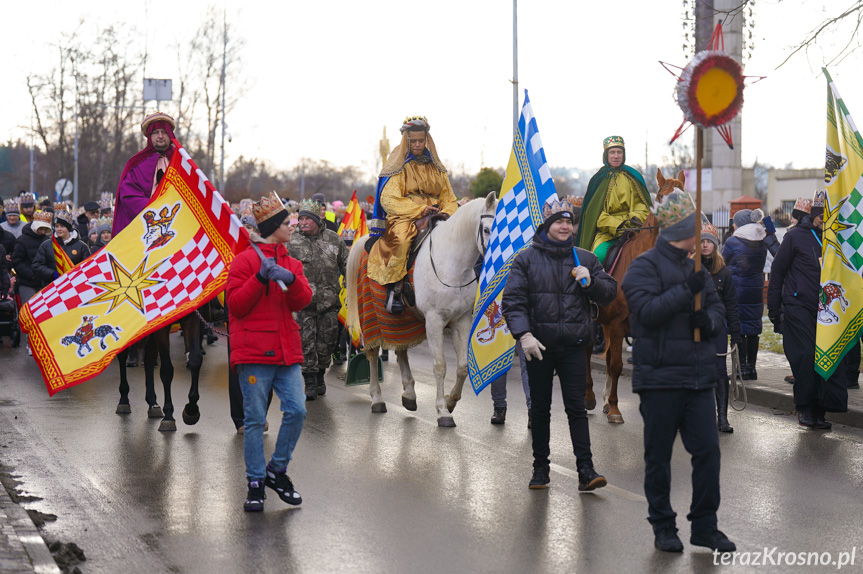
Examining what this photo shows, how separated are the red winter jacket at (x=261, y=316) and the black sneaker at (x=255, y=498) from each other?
2.63 ft

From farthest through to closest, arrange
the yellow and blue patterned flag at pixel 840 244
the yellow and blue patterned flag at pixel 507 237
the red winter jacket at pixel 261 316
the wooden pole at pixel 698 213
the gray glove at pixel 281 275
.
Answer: the yellow and blue patterned flag at pixel 840 244, the yellow and blue patterned flag at pixel 507 237, the red winter jacket at pixel 261 316, the gray glove at pixel 281 275, the wooden pole at pixel 698 213

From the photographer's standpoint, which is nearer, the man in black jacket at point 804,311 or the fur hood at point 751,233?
the man in black jacket at point 804,311

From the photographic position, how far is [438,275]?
10.2 meters

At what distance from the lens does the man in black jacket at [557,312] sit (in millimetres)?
7195

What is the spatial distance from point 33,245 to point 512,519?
1237cm

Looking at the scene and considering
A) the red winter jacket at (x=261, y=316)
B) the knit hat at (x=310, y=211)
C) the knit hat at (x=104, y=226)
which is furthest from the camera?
the knit hat at (x=104, y=226)

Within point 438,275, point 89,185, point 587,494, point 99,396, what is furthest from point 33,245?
point 89,185

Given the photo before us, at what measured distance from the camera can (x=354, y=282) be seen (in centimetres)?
1224

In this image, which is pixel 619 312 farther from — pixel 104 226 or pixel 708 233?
pixel 104 226

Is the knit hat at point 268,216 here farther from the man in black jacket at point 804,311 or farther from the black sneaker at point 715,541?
the man in black jacket at point 804,311

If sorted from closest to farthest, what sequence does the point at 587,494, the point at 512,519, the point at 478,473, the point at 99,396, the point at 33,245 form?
1. the point at 512,519
2. the point at 587,494
3. the point at 478,473
4. the point at 99,396
5. the point at 33,245

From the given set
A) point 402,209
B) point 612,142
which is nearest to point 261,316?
point 402,209

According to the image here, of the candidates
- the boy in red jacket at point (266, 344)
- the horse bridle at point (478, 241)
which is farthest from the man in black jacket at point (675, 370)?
the horse bridle at point (478, 241)

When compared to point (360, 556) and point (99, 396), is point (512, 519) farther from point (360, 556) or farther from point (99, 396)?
point (99, 396)
